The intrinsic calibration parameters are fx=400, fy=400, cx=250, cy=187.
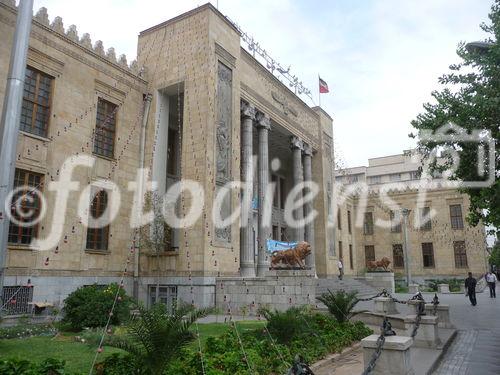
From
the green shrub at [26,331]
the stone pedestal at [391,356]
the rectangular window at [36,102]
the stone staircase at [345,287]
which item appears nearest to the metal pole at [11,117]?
the green shrub at [26,331]

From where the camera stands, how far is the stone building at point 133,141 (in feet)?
50.9

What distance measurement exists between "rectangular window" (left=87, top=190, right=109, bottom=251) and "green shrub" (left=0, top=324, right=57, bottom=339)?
17.7ft

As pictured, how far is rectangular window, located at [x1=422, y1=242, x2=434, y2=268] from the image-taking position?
45938 mm

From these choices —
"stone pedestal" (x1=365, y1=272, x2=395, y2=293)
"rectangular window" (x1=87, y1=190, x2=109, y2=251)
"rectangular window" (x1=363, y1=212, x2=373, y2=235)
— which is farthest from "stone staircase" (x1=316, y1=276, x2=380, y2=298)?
"rectangular window" (x1=363, y1=212, x2=373, y2=235)

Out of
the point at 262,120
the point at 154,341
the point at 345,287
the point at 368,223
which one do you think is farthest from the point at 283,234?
the point at 154,341

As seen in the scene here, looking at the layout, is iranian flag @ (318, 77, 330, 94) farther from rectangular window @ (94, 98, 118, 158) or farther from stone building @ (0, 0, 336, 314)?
rectangular window @ (94, 98, 118, 158)

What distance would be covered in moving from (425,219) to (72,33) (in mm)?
42185

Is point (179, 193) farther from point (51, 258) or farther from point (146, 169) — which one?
point (51, 258)

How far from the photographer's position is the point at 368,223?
50250 mm

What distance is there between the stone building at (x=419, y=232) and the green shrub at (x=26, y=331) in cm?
3133

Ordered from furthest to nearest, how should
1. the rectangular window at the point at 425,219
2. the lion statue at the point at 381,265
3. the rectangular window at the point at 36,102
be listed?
the rectangular window at the point at 425,219, the lion statue at the point at 381,265, the rectangular window at the point at 36,102

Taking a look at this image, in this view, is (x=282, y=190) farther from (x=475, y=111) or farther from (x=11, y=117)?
(x=11, y=117)

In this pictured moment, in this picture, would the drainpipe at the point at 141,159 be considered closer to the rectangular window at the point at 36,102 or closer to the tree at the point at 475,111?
the rectangular window at the point at 36,102

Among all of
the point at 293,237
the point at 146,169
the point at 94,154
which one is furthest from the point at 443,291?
the point at 94,154
